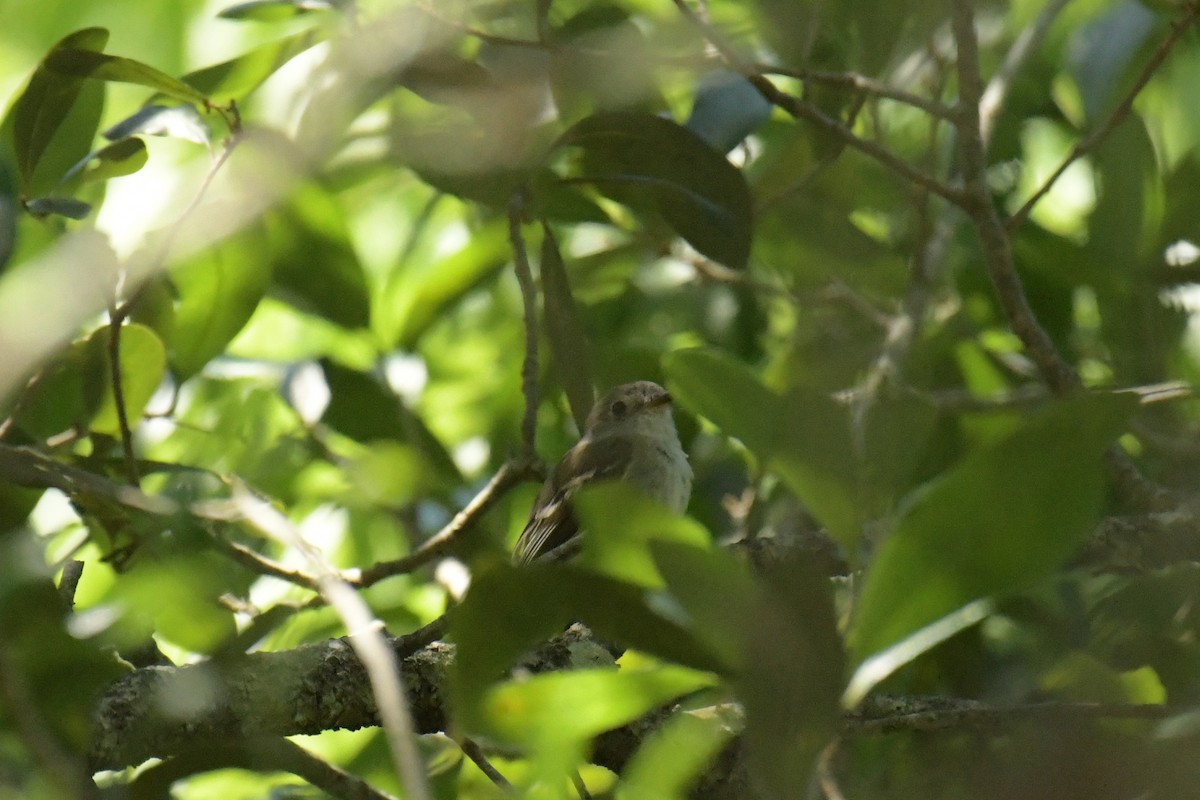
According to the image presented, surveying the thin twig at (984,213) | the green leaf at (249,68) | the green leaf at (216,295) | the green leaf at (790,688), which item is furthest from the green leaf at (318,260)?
the green leaf at (790,688)

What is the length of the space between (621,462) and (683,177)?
2318 millimetres

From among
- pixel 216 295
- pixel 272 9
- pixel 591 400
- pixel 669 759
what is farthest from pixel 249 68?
pixel 669 759

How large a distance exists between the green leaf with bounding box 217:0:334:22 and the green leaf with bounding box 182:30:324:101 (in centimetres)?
9

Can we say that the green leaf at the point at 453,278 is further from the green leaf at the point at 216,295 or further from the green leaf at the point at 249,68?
the green leaf at the point at 249,68

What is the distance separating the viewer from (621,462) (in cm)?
502

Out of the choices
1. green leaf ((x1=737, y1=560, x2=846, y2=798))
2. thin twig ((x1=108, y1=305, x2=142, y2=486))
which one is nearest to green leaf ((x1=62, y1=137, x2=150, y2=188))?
thin twig ((x1=108, y1=305, x2=142, y2=486))

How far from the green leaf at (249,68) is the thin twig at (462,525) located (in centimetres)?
110

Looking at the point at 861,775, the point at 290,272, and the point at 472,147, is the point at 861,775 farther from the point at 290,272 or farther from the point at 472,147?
the point at 290,272

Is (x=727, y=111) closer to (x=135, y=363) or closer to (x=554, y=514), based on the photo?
(x=135, y=363)

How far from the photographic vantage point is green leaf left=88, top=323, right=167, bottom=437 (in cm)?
296

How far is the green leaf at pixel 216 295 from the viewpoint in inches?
123

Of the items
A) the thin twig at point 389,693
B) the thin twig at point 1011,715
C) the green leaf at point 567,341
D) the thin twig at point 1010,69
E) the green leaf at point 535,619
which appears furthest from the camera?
the thin twig at point 1010,69

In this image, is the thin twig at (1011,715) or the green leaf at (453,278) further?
the green leaf at (453,278)

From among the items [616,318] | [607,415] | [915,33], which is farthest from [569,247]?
[915,33]
